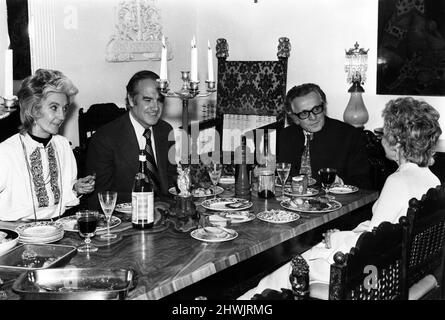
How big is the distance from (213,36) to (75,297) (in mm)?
4872

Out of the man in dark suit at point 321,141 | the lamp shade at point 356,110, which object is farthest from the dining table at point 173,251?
the lamp shade at point 356,110

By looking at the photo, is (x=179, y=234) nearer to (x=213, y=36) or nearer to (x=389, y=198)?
(x=389, y=198)

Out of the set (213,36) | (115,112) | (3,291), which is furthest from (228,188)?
(213,36)

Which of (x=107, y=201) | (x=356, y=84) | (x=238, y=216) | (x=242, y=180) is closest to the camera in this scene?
(x=107, y=201)

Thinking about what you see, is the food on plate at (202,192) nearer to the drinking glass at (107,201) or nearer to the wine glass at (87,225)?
the drinking glass at (107,201)

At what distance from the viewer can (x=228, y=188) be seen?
296 centimetres

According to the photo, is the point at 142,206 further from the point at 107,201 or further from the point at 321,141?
the point at 321,141

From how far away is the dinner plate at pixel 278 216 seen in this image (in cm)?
231

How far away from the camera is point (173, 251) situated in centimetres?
191

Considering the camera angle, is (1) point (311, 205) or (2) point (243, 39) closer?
(1) point (311, 205)

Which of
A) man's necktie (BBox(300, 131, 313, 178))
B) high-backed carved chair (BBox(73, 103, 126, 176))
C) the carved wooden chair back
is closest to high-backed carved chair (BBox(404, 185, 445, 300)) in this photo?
the carved wooden chair back

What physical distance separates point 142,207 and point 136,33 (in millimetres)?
3323

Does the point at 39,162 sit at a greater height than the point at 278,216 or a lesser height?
greater

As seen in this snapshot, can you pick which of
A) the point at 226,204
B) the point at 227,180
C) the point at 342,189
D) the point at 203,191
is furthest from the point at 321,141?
the point at 226,204
